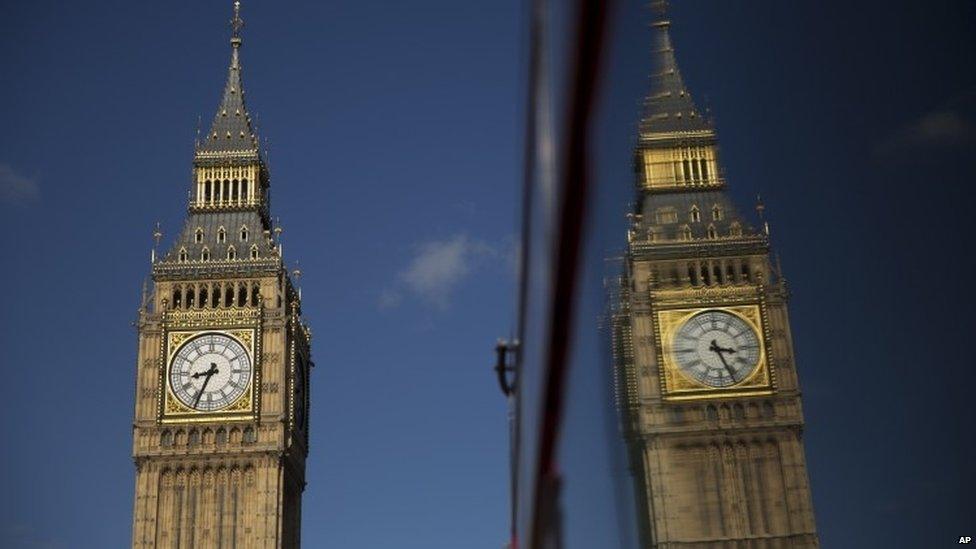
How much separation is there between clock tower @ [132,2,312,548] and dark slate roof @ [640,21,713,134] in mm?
46089

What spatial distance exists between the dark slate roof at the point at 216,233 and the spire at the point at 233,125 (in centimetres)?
296

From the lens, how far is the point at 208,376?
50000mm

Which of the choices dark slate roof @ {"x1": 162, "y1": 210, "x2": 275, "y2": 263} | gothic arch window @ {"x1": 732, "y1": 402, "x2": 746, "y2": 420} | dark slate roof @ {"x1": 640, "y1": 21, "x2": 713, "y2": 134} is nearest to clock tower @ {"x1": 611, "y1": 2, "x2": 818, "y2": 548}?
dark slate roof @ {"x1": 640, "y1": 21, "x2": 713, "y2": 134}

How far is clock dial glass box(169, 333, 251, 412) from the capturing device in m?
49.8

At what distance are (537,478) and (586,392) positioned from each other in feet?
2.16

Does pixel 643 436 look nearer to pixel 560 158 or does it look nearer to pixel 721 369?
pixel 560 158

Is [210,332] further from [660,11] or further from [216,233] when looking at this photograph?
[660,11]

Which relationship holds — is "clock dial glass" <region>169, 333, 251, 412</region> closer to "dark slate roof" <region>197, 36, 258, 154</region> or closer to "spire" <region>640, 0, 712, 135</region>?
"dark slate roof" <region>197, 36, 258, 154</region>

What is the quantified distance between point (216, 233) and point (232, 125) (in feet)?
19.2

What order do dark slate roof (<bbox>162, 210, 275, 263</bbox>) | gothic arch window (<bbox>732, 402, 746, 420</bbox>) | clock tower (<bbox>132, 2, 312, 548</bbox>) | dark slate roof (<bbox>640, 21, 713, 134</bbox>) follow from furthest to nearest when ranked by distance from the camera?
dark slate roof (<bbox>162, 210, 275, 263</bbox>)
clock tower (<bbox>132, 2, 312, 548</bbox>)
gothic arch window (<bbox>732, 402, 746, 420</bbox>)
dark slate roof (<bbox>640, 21, 713, 134</bbox>)

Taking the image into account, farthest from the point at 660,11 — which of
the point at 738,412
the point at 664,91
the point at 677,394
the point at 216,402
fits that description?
the point at 216,402

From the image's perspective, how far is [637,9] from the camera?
3.34m

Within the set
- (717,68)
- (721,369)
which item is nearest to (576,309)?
(717,68)

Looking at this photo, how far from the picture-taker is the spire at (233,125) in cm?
5597
